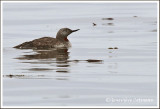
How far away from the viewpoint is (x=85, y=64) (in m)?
13.5

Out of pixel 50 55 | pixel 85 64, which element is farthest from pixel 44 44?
pixel 85 64

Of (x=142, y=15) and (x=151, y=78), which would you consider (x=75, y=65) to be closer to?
(x=151, y=78)

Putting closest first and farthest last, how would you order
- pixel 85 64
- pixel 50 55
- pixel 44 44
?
pixel 85 64
pixel 50 55
pixel 44 44

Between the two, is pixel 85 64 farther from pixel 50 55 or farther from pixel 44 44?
pixel 44 44

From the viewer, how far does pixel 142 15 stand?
26625mm

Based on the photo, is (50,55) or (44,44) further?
(44,44)

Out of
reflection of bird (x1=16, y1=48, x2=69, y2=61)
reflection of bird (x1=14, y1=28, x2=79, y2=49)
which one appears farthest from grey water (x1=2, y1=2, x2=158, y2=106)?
reflection of bird (x1=14, y1=28, x2=79, y2=49)

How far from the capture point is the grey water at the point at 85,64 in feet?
34.0

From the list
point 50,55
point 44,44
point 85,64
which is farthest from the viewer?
point 44,44

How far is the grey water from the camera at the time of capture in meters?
10.4

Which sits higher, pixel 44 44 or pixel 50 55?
pixel 44 44

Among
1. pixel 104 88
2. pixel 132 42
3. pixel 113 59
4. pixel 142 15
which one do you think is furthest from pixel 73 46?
pixel 142 15

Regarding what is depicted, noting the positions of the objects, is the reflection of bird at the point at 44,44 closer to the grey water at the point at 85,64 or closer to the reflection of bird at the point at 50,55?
the grey water at the point at 85,64

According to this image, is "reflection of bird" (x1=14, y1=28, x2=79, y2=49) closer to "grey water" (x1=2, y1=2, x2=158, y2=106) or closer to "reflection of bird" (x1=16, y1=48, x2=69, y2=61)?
"grey water" (x1=2, y1=2, x2=158, y2=106)
